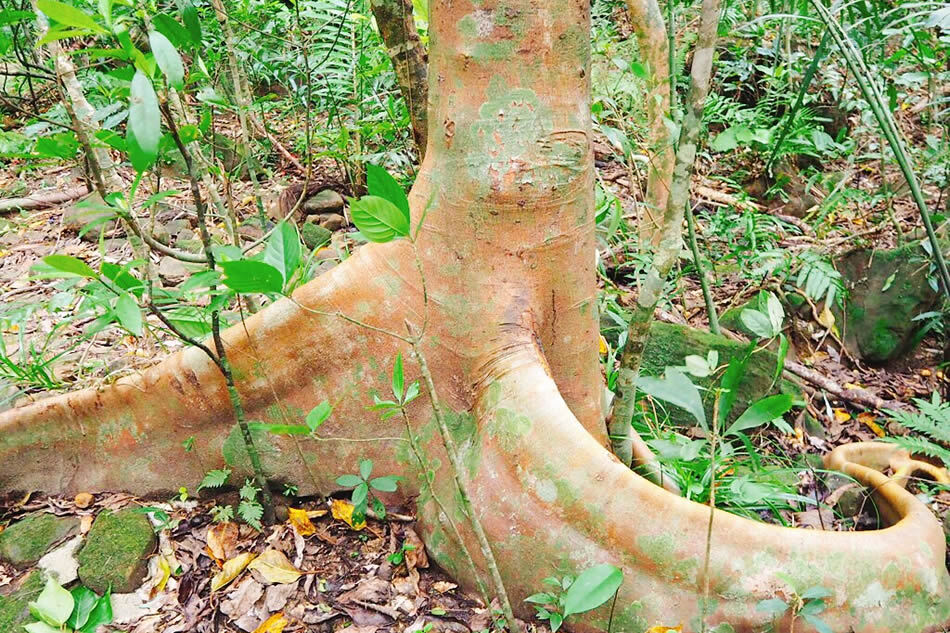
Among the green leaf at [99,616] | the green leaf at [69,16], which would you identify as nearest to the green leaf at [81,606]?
the green leaf at [99,616]

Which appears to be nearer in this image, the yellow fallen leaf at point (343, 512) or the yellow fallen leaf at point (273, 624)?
the yellow fallen leaf at point (273, 624)

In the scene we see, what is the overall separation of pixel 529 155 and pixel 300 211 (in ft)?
10.5

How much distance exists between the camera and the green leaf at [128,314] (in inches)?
62.3

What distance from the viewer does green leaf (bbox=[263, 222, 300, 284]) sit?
5.16 ft

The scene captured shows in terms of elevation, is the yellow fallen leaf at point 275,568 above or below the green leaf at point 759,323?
below

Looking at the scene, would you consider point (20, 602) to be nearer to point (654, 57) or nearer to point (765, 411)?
point (765, 411)

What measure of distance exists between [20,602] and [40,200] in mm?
4261

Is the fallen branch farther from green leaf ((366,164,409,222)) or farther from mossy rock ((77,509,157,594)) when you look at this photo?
green leaf ((366,164,409,222))

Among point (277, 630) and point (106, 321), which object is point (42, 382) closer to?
point (106, 321)

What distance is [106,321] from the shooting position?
1911 mm

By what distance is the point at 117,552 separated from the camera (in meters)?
2.28

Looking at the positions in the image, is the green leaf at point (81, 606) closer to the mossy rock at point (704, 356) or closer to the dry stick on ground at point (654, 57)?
the mossy rock at point (704, 356)

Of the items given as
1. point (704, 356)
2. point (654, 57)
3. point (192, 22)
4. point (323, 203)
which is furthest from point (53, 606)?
point (654, 57)

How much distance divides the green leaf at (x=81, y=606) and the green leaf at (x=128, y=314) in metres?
1.04
